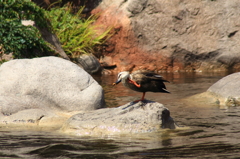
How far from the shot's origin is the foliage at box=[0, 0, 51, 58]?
1023 centimetres

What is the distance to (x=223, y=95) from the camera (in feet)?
29.6

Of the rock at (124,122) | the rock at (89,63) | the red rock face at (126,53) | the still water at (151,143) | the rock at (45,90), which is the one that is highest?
the red rock face at (126,53)

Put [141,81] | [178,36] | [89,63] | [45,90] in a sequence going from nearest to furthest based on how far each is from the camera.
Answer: [141,81], [45,90], [89,63], [178,36]

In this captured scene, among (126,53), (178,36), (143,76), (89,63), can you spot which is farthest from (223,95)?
(126,53)

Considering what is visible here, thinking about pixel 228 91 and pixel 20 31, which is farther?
pixel 20 31

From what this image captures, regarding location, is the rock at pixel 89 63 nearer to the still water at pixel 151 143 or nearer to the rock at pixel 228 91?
the rock at pixel 228 91

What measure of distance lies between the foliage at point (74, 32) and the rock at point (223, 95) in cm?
578

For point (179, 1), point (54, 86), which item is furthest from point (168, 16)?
point (54, 86)

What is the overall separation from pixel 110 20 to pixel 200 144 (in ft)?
37.1

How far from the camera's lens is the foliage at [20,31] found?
33.6 ft

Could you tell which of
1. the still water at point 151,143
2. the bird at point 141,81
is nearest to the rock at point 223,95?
the still water at point 151,143

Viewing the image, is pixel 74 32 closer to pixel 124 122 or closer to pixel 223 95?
pixel 223 95

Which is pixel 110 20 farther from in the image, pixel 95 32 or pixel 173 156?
pixel 173 156

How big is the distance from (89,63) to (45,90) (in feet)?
21.4
